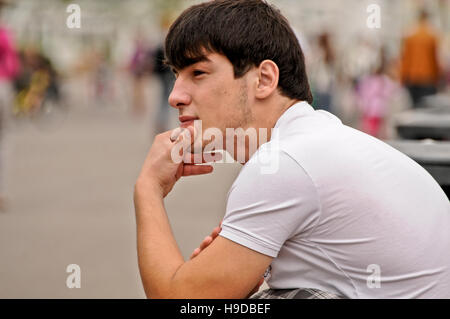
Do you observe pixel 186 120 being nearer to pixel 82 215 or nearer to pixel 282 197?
pixel 282 197

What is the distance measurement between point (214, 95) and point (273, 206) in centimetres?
47

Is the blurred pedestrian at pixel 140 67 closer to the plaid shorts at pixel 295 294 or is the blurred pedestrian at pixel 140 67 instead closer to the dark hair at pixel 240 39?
the dark hair at pixel 240 39

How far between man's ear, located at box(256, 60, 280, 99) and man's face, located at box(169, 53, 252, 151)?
0.04 m

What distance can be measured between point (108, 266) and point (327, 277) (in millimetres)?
3362

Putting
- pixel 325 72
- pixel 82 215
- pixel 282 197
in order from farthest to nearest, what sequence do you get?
pixel 325 72
pixel 82 215
pixel 282 197

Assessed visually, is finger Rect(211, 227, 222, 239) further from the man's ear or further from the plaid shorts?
the man's ear

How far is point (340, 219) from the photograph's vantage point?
192 centimetres

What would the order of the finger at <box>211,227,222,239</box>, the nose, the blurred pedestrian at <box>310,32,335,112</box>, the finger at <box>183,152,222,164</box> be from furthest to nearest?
the blurred pedestrian at <box>310,32,335,112</box>, the finger at <box>183,152,222,164</box>, the nose, the finger at <box>211,227,222,239</box>

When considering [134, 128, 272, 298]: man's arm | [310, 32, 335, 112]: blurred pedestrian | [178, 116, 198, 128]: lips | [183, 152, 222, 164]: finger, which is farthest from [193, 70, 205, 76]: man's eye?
[310, 32, 335, 112]: blurred pedestrian

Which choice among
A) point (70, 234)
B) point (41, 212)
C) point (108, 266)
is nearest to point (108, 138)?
point (41, 212)

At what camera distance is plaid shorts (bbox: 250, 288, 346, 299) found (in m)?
1.94

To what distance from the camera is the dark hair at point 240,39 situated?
2133 millimetres

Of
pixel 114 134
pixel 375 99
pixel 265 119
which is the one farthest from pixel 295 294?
pixel 114 134

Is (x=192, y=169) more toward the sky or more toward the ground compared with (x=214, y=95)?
more toward the ground
